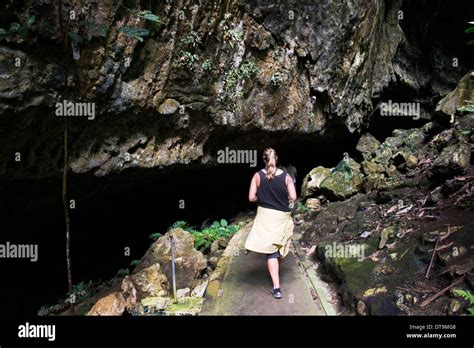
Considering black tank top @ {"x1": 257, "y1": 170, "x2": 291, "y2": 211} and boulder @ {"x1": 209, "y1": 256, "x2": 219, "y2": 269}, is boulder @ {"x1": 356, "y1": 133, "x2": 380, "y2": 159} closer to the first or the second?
boulder @ {"x1": 209, "y1": 256, "x2": 219, "y2": 269}

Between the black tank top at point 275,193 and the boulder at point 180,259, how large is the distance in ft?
6.07

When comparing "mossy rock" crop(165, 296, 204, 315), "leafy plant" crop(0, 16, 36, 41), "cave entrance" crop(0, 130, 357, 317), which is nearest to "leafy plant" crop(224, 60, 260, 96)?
"cave entrance" crop(0, 130, 357, 317)

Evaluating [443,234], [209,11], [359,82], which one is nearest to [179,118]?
[209,11]

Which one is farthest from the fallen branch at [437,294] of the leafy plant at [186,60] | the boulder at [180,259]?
the leafy plant at [186,60]

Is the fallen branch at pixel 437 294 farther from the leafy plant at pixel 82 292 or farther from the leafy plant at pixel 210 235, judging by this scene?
the leafy plant at pixel 82 292

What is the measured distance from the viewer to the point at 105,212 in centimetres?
1066

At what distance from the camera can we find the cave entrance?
7691 millimetres

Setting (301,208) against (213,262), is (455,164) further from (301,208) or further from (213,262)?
(213,262)

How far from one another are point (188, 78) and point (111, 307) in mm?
4420

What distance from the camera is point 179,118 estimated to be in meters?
7.35

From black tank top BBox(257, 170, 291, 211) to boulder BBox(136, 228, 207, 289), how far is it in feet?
6.07

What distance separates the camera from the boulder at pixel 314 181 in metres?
9.98
